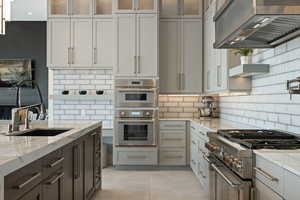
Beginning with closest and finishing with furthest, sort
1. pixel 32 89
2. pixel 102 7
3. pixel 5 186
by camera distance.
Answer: pixel 5 186 → pixel 102 7 → pixel 32 89

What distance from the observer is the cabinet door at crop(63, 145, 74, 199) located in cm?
295

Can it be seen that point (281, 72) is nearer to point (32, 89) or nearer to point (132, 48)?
point (132, 48)

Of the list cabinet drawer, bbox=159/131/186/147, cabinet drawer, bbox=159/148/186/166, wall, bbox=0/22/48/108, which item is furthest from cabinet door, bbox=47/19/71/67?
wall, bbox=0/22/48/108

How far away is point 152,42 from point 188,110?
4.58ft

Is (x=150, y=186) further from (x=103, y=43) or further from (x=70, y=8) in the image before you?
(x=70, y=8)

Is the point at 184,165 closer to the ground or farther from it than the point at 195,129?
closer to the ground

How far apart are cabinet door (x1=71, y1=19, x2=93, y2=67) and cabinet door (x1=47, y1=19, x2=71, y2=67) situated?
3.3 inches

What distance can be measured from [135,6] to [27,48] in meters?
5.11

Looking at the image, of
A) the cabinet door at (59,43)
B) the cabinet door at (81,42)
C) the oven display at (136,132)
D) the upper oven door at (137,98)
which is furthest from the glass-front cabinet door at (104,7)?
the oven display at (136,132)

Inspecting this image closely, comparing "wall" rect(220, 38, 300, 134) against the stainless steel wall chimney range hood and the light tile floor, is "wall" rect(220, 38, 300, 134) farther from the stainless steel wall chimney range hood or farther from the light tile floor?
the light tile floor

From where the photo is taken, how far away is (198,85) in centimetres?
628

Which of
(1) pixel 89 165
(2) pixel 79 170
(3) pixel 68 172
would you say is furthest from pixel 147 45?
(3) pixel 68 172

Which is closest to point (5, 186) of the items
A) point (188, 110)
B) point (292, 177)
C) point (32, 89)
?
point (292, 177)

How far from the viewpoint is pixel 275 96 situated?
3656 millimetres
